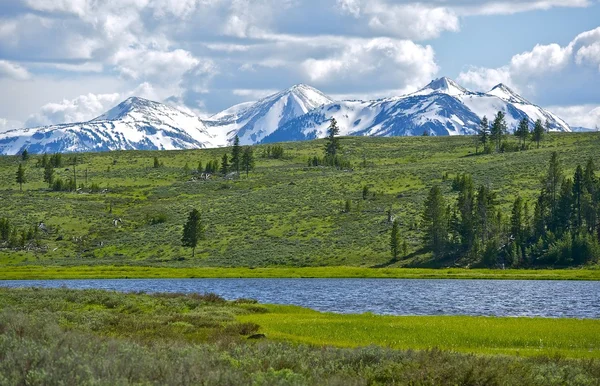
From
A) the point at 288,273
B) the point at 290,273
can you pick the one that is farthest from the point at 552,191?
the point at 288,273

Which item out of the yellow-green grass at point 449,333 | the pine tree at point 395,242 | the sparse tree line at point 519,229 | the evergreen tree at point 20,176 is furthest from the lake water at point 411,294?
the evergreen tree at point 20,176

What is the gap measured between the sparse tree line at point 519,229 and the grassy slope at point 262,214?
6767mm

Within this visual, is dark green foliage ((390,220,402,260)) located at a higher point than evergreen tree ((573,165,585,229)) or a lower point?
lower

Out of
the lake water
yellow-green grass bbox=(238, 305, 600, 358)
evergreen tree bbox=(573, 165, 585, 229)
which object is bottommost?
the lake water

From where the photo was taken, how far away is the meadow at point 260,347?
50.7 feet

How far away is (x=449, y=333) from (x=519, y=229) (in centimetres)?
8658

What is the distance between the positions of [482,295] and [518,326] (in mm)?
30540

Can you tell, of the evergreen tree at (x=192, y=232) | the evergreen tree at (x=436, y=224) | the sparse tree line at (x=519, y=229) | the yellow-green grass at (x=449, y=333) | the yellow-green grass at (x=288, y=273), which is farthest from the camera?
the evergreen tree at (x=192, y=232)

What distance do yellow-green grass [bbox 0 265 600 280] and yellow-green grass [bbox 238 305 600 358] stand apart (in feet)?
181

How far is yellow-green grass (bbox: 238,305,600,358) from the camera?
3017 centimetres

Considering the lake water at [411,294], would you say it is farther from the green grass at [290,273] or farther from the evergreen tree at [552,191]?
the evergreen tree at [552,191]

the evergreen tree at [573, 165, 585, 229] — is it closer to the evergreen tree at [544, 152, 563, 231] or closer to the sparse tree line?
the sparse tree line

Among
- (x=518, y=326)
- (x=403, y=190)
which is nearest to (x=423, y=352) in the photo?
(x=518, y=326)

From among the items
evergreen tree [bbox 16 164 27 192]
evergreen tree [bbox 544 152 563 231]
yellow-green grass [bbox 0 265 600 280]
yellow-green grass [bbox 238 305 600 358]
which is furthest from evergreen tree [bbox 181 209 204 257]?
yellow-green grass [bbox 238 305 600 358]
